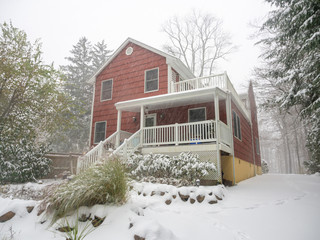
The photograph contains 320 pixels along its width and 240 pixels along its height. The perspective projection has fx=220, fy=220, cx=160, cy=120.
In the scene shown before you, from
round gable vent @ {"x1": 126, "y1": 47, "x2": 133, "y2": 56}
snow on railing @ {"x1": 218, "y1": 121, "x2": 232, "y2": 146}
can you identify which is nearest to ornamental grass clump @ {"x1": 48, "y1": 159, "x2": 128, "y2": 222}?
snow on railing @ {"x1": 218, "y1": 121, "x2": 232, "y2": 146}

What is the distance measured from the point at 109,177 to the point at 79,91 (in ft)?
63.4

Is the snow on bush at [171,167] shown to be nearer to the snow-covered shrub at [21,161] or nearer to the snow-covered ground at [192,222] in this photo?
the snow-covered ground at [192,222]

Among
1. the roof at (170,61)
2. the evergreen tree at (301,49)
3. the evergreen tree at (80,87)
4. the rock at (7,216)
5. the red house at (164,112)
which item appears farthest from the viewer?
the evergreen tree at (80,87)

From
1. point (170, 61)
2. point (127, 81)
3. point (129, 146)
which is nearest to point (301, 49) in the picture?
point (170, 61)

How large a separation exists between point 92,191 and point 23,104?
7.62m

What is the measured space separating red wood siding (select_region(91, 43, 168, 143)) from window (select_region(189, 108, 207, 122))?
1779 millimetres

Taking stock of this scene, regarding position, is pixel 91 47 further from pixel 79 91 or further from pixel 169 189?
pixel 169 189

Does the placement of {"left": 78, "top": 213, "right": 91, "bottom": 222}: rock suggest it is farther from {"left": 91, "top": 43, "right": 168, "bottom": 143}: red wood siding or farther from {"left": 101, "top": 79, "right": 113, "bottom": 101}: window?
{"left": 101, "top": 79, "right": 113, "bottom": 101}: window

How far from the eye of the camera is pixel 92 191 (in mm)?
3844

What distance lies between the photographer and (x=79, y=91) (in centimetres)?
2169

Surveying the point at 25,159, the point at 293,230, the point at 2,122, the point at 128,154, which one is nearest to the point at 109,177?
the point at 293,230

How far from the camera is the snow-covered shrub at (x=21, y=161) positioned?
8.00 meters

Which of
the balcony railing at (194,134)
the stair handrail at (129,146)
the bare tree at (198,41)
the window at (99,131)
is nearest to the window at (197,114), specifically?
the balcony railing at (194,134)

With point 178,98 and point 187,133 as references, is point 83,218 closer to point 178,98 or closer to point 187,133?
point 187,133
